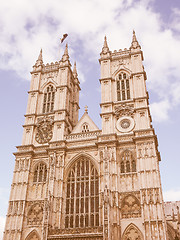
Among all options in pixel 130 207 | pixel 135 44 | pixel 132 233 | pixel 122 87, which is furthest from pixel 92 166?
pixel 135 44

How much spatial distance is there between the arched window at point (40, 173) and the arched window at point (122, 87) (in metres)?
12.5

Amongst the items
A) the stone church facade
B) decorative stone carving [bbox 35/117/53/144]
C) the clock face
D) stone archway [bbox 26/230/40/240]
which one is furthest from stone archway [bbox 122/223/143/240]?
decorative stone carving [bbox 35/117/53/144]

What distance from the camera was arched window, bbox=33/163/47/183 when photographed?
34072mm

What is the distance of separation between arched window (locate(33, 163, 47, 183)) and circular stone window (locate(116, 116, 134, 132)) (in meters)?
9.89

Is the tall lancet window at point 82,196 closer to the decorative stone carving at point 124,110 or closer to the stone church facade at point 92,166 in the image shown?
the stone church facade at point 92,166

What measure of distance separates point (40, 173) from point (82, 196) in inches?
236

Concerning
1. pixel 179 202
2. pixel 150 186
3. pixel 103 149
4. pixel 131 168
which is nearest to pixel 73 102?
pixel 103 149

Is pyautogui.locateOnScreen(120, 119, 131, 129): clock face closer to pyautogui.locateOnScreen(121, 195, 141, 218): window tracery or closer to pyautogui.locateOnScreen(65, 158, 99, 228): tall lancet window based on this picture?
pyautogui.locateOnScreen(65, 158, 99, 228): tall lancet window

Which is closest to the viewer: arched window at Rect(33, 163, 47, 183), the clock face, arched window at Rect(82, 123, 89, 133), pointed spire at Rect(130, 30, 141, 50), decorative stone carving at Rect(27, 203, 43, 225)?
decorative stone carving at Rect(27, 203, 43, 225)

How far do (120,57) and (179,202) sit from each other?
24632mm

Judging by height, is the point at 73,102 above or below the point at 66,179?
above

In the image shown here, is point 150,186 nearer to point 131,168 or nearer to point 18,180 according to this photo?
point 131,168

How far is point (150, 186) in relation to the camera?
97.2 feet

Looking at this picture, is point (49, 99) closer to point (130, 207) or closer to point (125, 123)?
point (125, 123)
